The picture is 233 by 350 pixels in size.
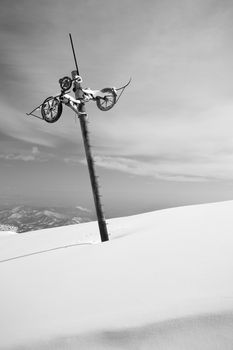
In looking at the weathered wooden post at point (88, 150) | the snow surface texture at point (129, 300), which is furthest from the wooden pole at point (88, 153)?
the snow surface texture at point (129, 300)

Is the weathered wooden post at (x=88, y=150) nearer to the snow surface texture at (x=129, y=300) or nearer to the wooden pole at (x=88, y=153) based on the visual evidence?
the wooden pole at (x=88, y=153)

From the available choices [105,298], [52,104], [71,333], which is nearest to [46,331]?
[71,333]

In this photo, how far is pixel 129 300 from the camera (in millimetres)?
2068

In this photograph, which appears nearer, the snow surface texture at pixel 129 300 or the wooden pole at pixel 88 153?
the snow surface texture at pixel 129 300

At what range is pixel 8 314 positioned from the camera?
215 centimetres

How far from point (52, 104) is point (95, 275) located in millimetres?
6616

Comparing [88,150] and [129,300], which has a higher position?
[88,150]

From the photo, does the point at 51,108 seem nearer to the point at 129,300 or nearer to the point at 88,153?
the point at 88,153

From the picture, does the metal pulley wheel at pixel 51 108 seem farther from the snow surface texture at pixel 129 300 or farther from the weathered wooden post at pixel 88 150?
the snow surface texture at pixel 129 300

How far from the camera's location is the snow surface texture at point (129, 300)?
1552mm

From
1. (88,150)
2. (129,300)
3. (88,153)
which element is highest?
(88,150)

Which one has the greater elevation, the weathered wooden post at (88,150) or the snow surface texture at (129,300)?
the weathered wooden post at (88,150)

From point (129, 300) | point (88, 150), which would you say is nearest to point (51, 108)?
point (88, 150)

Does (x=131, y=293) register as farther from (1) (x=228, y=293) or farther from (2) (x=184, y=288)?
(1) (x=228, y=293)
